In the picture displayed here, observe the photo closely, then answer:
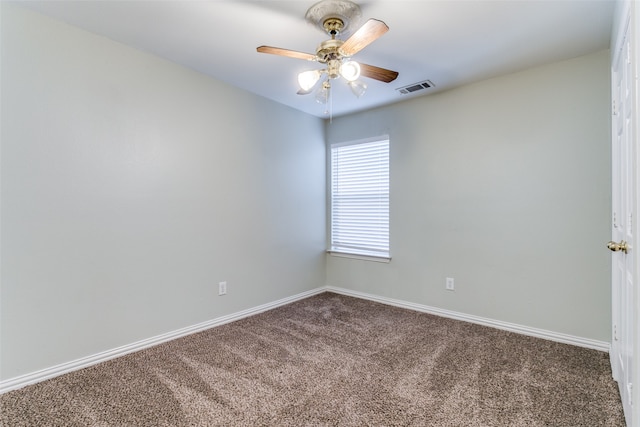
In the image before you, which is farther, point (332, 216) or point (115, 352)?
point (332, 216)

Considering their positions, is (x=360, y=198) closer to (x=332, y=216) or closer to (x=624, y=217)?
(x=332, y=216)

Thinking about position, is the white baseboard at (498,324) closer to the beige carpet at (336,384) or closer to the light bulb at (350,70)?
the beige carpet at (336,384)

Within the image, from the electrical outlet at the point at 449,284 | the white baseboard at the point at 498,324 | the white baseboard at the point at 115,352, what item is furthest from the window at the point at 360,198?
the white baseboard at the point at 115,352

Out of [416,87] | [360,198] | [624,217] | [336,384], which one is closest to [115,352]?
[336,384]

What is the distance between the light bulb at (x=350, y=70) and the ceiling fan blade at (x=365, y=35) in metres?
0.07

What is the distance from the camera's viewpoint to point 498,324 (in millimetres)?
2908

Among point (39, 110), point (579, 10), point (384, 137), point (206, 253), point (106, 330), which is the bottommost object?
point (106, 330)

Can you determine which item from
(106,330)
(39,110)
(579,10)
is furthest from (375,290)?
(39,110)

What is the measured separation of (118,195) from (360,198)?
8.46ft

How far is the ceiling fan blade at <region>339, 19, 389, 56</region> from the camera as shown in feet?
5.12

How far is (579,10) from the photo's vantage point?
1.93 meters

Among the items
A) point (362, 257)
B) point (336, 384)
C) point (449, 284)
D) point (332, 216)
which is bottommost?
point (336, 384)

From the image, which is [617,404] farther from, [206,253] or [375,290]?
[206,253]

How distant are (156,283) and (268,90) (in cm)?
212
